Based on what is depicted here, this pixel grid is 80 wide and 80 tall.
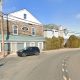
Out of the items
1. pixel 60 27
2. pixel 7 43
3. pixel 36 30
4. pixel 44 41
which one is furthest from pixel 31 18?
pixel 60 27

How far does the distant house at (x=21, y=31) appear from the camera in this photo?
4991cm

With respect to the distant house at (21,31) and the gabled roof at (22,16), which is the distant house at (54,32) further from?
the gabled roof at (22,16)

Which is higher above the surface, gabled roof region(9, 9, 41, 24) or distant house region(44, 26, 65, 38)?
gabled roof region(9, 9, 41, 24)

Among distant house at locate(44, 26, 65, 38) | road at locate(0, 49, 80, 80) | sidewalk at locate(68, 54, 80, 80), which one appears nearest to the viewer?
sidewalk at locate(68, 54, 80, 80)

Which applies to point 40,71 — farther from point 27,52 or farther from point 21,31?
point 21,31

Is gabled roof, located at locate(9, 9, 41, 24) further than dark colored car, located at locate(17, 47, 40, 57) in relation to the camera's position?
Yes

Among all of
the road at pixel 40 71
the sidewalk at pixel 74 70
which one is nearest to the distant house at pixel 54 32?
the road at pixel 40 71

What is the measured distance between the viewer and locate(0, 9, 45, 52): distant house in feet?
164

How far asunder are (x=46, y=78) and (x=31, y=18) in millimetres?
43586

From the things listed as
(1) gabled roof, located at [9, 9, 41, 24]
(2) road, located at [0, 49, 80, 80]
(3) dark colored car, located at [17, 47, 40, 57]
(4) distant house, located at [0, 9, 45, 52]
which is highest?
(1) gabled roof, located at [9, 9, 41, 24]

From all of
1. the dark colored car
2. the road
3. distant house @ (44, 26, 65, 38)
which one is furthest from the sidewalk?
distant house @ (44, 26, 65, 38)

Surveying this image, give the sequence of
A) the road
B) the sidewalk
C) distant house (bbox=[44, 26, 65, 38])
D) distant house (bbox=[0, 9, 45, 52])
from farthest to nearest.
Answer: distant house (bbox=[44, 26, 65, 38]), distant house (bbox=[0, 9, 45, 52]), the road, the sidewalk

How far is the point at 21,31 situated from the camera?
55094mm

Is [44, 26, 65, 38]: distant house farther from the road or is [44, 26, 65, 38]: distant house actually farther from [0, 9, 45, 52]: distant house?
A: the road
